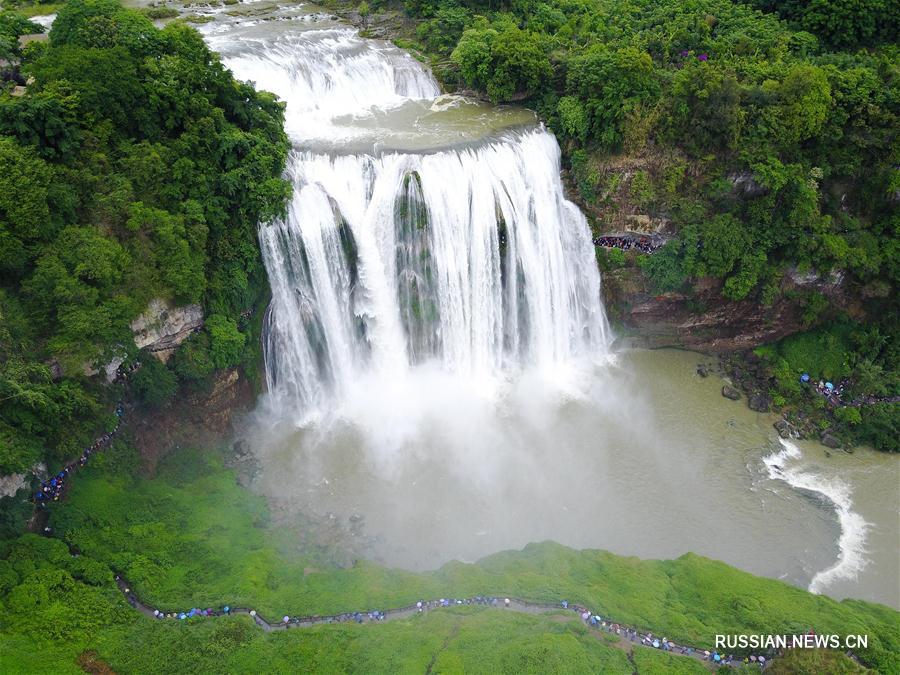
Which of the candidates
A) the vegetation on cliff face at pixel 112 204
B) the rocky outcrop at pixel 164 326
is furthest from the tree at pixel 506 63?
the rocky outcrop at pixel 164 326

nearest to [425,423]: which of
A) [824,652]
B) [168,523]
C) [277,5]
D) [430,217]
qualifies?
[430,217]

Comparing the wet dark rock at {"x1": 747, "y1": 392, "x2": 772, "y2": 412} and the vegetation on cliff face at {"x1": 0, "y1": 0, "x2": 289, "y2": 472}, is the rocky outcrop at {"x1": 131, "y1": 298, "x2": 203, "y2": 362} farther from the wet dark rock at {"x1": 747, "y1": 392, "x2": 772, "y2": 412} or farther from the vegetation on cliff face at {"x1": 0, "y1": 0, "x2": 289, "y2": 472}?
the wet dark rock at {"x1": 747, "y1": 392, "x2": 772, "y2": 412}

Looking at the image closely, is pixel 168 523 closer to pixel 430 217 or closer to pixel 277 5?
pixel 430 217

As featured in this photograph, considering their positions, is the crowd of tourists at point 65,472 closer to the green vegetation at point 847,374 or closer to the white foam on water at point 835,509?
the white foam on water at point 835,509

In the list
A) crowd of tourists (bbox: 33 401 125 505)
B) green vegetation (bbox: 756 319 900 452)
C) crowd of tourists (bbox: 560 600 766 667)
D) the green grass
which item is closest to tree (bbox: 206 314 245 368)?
crowd of tourists (bbox: 33 401 125 505)

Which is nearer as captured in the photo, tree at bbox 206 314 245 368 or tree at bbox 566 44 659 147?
tree at bbox 206 314 245 368

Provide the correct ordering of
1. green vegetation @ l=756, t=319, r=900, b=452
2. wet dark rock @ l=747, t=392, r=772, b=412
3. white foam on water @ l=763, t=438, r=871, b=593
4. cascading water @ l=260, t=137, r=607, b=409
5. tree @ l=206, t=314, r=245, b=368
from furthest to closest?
wet dark rock @ l=747, t=392, r=772, b=412 < green vegetation @ l=756, t=319, r=900, b=452 < cascading water @ l=260, t=137, r=607, b=409 < tree @ l=206, t=314, r=245, b=368 < white foam on water @ l=763, t=438, r=871, b=593
